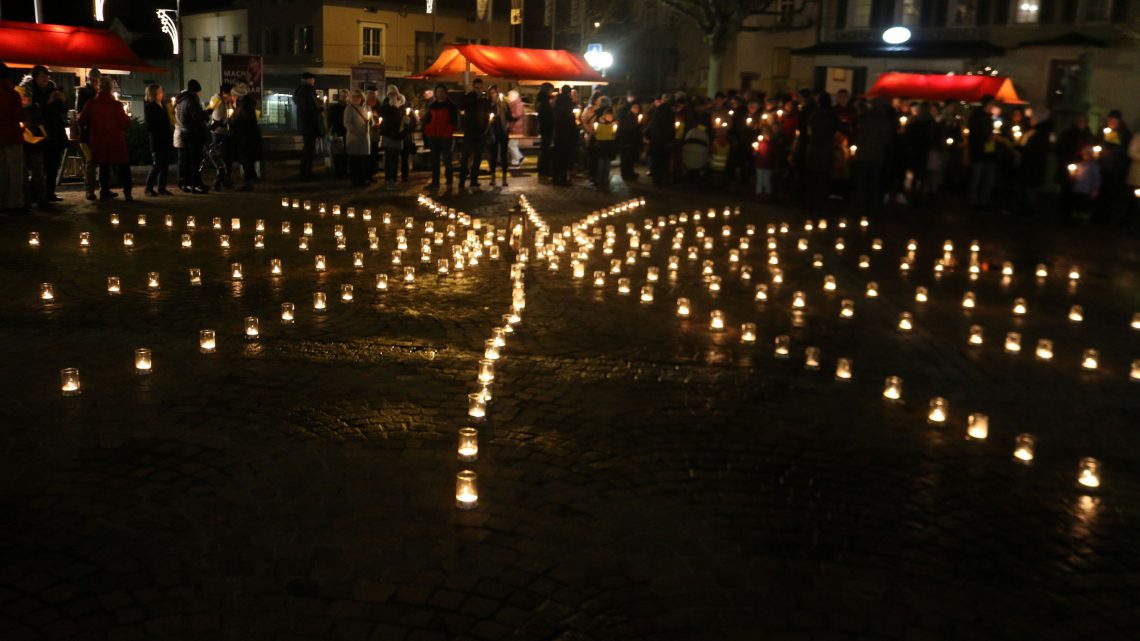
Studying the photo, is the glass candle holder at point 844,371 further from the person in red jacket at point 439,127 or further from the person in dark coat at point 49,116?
the person in red jacket at point 439,127

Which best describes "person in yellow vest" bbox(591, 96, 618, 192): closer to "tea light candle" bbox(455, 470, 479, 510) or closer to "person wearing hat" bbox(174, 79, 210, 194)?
"person wearing hat" bbox(174, 79, 210, 194)

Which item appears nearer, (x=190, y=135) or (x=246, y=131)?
(x=190, y=135)

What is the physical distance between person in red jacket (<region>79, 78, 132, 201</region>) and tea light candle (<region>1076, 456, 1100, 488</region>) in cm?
1471

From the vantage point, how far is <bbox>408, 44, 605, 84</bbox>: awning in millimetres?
24672

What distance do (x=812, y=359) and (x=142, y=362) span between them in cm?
497

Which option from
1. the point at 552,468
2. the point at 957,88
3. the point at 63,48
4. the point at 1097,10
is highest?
the point at 1097,10

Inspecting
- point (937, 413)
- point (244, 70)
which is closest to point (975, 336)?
point (937, 413)

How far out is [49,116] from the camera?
51.2ft

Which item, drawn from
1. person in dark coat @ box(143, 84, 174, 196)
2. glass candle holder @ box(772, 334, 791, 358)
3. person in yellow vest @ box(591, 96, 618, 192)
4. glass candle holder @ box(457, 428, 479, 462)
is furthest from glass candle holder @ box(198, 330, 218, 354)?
person in yellow vest @ box(591, 96, 618, 192)

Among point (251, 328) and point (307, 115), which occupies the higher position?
point (307, 115)

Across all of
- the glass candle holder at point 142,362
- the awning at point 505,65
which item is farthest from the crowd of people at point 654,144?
the glass candle holder at point 142,362

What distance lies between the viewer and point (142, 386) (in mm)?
7270

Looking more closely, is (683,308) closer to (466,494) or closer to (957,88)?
(466,494)

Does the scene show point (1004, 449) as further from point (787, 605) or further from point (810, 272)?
point (810, 272)
